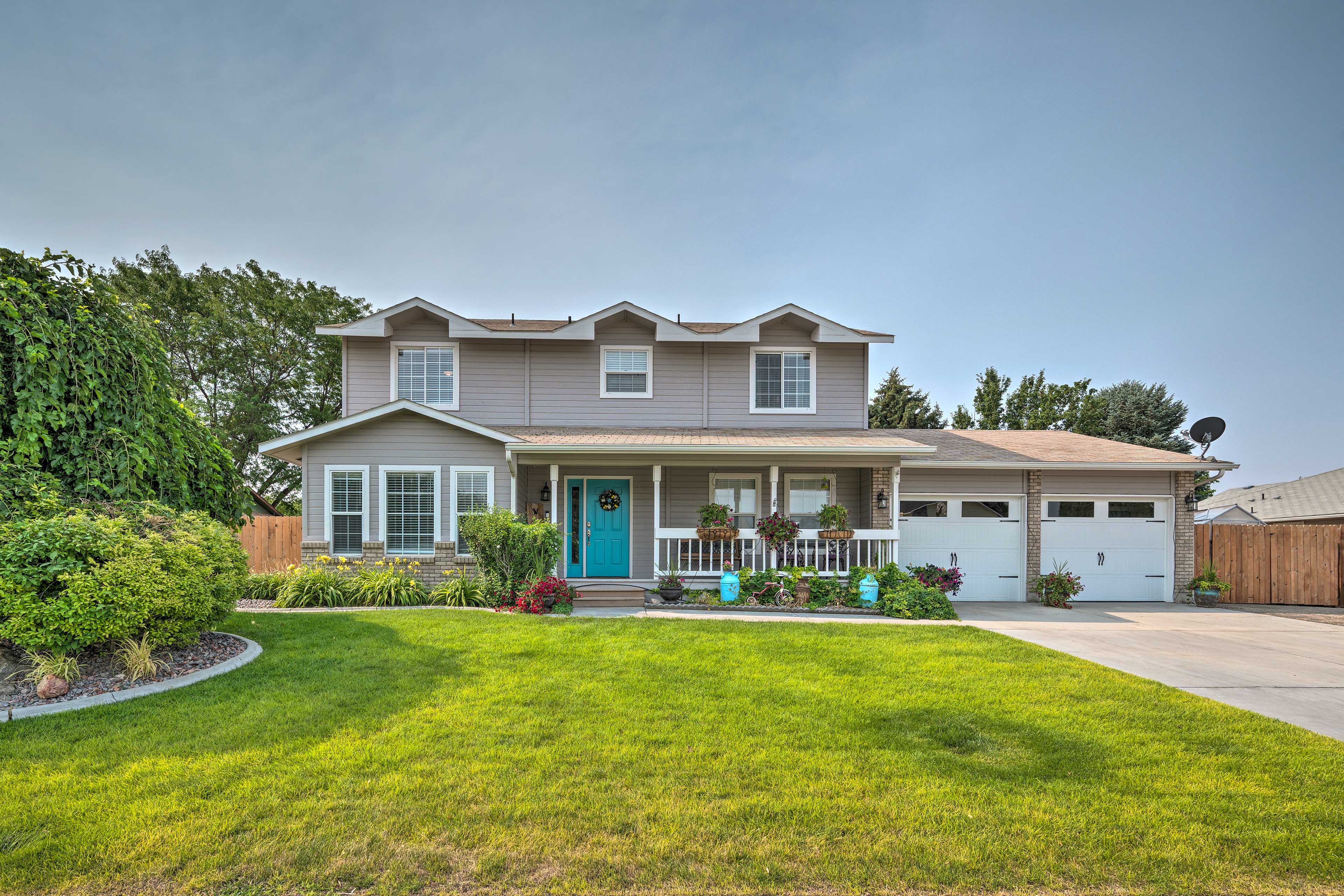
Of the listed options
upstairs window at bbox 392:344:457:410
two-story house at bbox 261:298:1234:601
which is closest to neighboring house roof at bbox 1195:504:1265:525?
two-story house at bbox 261:298:1234:601

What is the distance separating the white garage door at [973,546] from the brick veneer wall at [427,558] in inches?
342

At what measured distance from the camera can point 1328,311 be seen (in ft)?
44.7

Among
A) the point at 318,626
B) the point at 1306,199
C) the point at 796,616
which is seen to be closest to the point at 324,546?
the point at 318,626

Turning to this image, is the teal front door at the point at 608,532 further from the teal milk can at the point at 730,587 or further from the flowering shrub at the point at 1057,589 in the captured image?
the flowering shrub at the point at 1057,589

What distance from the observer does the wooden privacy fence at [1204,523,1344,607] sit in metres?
11.6

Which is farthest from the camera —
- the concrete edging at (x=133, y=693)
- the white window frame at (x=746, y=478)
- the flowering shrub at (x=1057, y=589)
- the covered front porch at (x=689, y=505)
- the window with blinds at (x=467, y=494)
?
the white window frame at (x=746, y=478)

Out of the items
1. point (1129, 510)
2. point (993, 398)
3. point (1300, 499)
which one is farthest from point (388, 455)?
point (1300, 499)

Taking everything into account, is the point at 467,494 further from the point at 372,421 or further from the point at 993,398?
the point at 993,398

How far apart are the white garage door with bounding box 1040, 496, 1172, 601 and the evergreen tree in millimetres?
17799

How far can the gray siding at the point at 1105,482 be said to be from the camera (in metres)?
11.4

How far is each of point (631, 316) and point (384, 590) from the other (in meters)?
7.07

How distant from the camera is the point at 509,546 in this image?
9320 mm

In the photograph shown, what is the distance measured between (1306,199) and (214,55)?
2179 centimetres

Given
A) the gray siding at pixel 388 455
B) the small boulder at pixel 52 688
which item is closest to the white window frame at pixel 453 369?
the gray siding at pixel 388 455
